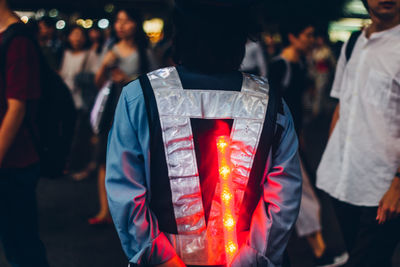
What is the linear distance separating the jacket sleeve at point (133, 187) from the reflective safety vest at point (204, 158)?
37 mm

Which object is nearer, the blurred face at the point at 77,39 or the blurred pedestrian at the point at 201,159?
the blurred pedestrian at the point at 201,159

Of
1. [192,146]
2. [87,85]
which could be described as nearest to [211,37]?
[192,146]

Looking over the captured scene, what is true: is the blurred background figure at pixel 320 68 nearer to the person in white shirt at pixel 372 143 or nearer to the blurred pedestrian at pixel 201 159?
the person in white shirt at pixel 372 143

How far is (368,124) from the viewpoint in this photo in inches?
94.0

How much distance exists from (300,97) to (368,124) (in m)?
1.46

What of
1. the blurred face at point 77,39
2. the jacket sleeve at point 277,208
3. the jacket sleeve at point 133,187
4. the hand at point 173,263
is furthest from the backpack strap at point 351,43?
the blurred face at point 77,39

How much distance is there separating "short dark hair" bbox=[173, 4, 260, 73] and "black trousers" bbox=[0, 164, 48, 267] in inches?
49.6

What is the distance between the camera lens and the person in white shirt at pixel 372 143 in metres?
2.29

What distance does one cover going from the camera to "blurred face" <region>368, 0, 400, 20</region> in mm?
2271

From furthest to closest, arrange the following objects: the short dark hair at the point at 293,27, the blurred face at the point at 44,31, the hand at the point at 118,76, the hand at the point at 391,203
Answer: the blurred face at the point at 44,31, the short dark hair at the point at 293,27, the hand at the point at 118,76, the hand at the point at 391,203

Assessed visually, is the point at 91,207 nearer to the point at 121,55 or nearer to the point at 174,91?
the point at 121,55

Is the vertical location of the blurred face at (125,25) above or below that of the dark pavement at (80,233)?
above

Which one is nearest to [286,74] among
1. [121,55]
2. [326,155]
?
[326,155]

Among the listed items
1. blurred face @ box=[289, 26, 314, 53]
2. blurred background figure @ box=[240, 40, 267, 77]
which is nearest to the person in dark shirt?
blurred face @ box=[289, 26, 314, 53]
